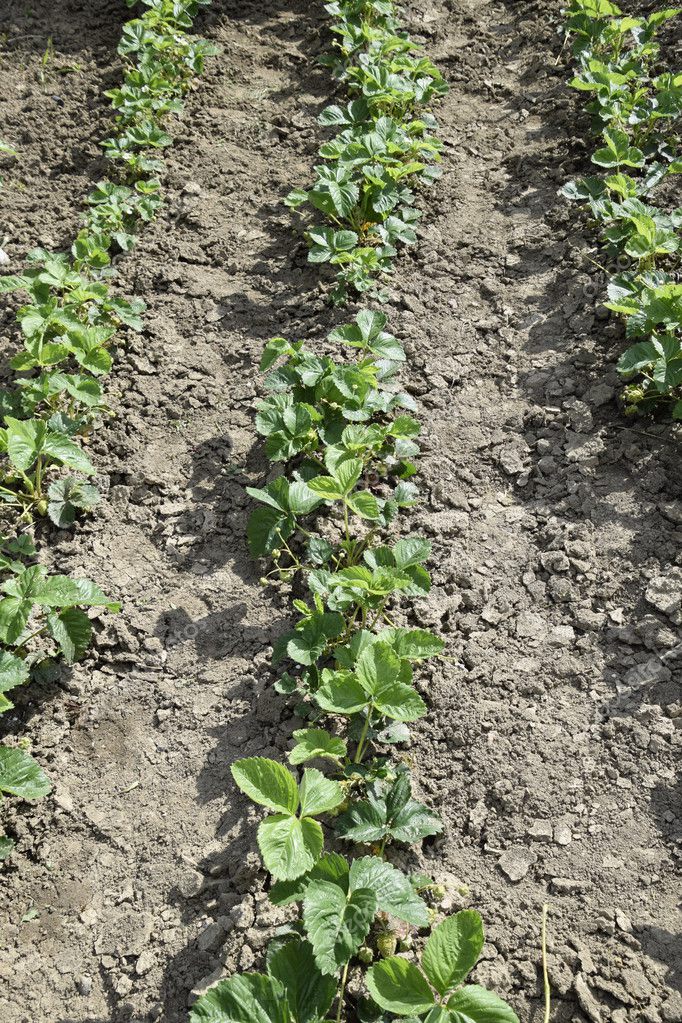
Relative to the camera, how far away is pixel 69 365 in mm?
3643

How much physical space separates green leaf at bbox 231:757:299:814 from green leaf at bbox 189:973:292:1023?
340mm

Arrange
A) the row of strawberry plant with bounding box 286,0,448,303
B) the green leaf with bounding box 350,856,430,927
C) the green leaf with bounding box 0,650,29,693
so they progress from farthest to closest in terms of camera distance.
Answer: the row of strawberry plant with bounding box 286,0,448,303
the green leaf with bounding box 0,650,29,693
the green leaf with bounding box 350,856,430,927

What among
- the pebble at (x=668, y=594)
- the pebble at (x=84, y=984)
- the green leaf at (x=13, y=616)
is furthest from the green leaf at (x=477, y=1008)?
Result: the green leaf at (x=13, y=616)

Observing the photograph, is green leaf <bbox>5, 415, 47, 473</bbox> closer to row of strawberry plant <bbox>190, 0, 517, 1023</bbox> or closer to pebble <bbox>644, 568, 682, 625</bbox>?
row of strawberry plant <bbox>190, 0, 517, 1023</bbox>

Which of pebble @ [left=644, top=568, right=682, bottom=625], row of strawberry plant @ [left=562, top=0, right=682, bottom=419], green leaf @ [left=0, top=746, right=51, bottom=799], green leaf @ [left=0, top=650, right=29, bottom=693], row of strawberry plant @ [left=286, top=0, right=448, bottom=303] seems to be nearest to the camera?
green leaf @ [left=0, top=746, right=51, bottom=799]

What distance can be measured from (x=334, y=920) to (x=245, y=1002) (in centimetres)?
23

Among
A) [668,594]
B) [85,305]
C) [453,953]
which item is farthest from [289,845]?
[85,305]

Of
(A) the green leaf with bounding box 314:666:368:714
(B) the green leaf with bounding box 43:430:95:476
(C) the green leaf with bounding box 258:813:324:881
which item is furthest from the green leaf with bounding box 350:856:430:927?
(B) the green leaf with bounding box 43:430:95:476

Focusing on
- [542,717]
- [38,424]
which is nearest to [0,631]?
[38,424]

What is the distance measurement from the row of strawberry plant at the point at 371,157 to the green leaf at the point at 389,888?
2328 mm

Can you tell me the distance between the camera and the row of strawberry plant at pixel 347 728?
70.8 inches

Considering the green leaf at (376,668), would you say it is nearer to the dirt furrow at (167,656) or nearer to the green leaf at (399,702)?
the green leaf at (399,702)

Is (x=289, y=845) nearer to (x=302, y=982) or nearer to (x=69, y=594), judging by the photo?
(x=302, y=982)

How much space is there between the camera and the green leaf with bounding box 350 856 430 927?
195cm
